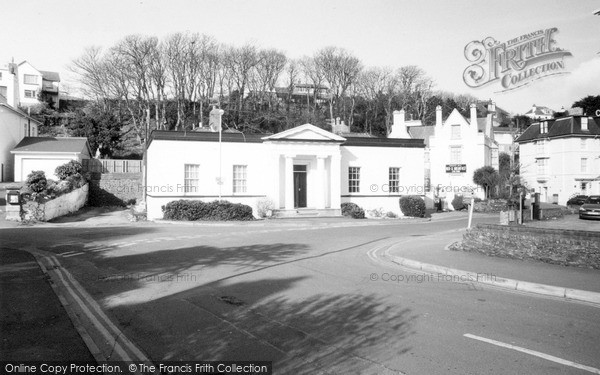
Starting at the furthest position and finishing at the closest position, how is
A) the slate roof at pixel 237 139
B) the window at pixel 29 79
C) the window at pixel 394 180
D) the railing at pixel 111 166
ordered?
1. the window at pixel 29 79
2. the railing at pixel 111 166
3. the window at pixel 394 180
4. the slate roof at pixel 237 139

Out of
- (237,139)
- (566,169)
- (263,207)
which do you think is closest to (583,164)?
(566,169)

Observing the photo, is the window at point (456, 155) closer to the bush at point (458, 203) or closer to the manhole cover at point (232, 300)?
the bush at point (458, 203)

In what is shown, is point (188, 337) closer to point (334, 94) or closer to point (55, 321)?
point (55, 321)

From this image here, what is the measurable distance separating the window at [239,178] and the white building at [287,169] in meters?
0.05

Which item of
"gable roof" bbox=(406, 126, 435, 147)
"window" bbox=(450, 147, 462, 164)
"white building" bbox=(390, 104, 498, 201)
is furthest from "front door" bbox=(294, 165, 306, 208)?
"gable roof" bbox=(406, 126, 435, 147)

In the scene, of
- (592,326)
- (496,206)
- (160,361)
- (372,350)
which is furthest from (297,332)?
(496,206)

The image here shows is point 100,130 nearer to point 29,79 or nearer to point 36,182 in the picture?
point 36,182

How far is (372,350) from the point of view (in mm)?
5812

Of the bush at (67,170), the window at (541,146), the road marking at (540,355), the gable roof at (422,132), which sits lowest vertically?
the road marking at (540,355)

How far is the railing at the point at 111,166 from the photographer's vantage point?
144 ft

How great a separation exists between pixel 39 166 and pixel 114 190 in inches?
272

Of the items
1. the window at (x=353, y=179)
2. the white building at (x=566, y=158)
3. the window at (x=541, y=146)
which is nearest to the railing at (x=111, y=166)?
the window at (x=353, y=179)

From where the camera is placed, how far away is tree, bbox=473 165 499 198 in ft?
169

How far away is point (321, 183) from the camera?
32594 mm
